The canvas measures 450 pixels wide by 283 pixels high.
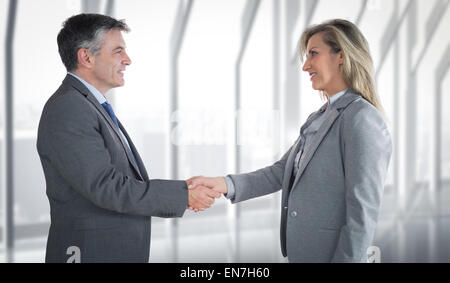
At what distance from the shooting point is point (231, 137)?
5.93 m

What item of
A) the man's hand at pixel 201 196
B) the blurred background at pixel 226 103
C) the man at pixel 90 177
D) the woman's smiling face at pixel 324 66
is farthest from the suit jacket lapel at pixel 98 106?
the blurred background at pixel 226 103

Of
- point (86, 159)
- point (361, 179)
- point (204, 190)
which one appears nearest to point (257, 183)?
point (204, 190)

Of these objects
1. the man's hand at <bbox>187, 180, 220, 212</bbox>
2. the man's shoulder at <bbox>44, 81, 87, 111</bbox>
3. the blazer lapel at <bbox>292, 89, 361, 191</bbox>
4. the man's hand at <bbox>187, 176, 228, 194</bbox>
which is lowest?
the man's hand at <bbox>187, 180, 220, 212</bbox>

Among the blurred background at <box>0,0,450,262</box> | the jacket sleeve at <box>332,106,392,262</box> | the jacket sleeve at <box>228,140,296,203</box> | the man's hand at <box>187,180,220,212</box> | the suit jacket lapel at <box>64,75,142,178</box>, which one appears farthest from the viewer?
the blurred background at <box>0,0,450,262</box>

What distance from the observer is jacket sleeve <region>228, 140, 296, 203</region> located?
2281 millimetres

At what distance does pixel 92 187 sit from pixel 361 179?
0.88m

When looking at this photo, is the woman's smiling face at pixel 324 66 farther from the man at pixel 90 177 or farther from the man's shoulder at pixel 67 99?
the man's shoulder at pixel 67 99

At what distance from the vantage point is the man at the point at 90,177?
1701 mm

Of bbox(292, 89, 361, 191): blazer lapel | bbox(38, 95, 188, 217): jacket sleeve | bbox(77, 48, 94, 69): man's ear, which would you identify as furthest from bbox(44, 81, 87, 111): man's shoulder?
bbox(292, 89, 361, 191): blazer lapel

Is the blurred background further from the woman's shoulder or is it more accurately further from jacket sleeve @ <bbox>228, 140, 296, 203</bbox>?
the woman's shoulder

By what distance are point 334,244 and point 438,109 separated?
601 centimetres

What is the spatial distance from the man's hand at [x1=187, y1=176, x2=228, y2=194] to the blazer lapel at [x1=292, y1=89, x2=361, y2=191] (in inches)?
23.3

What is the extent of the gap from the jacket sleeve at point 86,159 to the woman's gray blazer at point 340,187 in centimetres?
51
